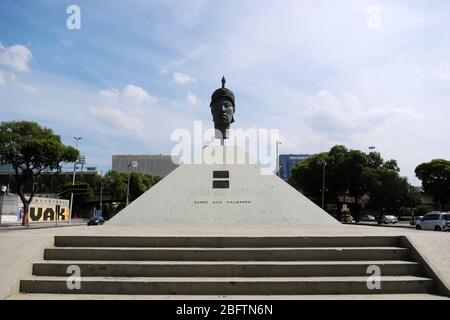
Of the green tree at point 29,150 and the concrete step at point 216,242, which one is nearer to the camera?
the concrete step at point 216,242

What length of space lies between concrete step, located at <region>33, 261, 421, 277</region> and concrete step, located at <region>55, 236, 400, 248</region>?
0.56 meters

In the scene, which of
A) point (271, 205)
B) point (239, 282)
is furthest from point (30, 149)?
point (239, 282)

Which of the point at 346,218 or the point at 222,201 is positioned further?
the point at 346,218

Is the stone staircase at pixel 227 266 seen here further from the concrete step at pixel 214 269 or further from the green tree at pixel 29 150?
the green tree at pixel 29 150

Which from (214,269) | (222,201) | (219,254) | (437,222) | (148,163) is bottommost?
(437,222)

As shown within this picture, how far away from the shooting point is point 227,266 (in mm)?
5176

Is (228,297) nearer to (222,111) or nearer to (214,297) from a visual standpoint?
(214,297)

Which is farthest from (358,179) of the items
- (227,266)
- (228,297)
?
(228,297)

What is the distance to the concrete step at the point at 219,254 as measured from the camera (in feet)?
18.0

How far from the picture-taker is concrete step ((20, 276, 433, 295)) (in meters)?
4.80

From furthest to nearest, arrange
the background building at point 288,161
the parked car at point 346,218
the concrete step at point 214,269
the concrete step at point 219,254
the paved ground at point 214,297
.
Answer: the background building at point 288,161 < the parked car at point 346,218 < the concrete step at point 219,254 < the concrete step at point 214,269 < the paved ground at point 214,297

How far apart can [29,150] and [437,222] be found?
30.3 m

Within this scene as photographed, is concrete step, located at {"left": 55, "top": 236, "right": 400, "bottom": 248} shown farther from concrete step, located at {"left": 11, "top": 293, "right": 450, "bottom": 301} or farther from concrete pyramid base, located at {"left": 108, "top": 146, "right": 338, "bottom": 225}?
concrete pyramid base, located at {"left": 108, "top": 146, "right": 338, "bottom": 225}

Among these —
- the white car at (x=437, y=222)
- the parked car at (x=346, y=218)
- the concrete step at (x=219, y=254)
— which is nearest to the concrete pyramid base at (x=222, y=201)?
the concrete step at (x=219, y=254)
